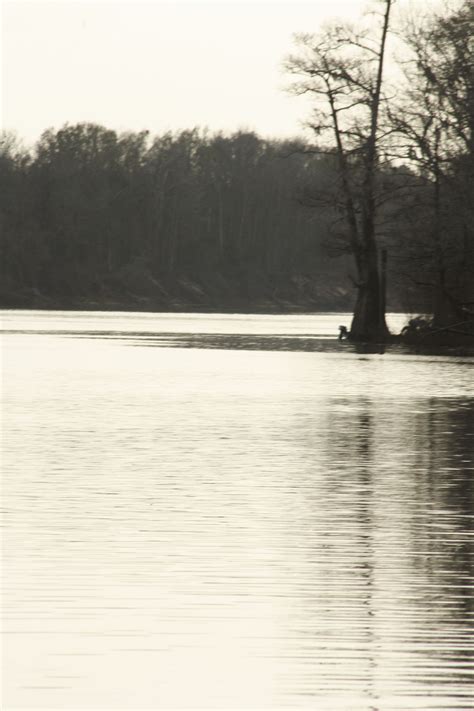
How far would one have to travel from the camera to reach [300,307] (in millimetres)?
148750

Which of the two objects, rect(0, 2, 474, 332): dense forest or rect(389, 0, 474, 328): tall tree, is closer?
rect(389, 0, 474, 328): tall tree

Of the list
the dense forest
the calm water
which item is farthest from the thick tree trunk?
the dense forest

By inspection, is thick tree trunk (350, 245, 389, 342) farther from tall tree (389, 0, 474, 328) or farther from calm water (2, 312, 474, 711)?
calm water (2, 312, 474, 711)

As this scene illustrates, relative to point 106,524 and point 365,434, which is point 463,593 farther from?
point 365,434

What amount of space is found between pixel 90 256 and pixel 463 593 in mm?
134174

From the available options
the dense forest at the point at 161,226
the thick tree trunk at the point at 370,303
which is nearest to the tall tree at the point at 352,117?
the thick tree trunk at the point at 370,303

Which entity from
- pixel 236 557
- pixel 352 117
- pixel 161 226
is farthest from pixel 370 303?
pixel 161 226

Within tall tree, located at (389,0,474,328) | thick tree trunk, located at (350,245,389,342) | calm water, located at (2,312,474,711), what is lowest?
calm water, located at (2,312,474,711)

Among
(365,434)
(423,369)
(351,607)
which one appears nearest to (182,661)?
(351,607)

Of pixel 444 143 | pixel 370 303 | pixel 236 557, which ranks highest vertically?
pixel 444 143

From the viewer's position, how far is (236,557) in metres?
10.6

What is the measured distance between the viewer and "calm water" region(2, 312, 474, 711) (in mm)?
7160

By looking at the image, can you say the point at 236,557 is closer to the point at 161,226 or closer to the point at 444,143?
the point at 444,143

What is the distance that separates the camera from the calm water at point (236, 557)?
23.5 ft
